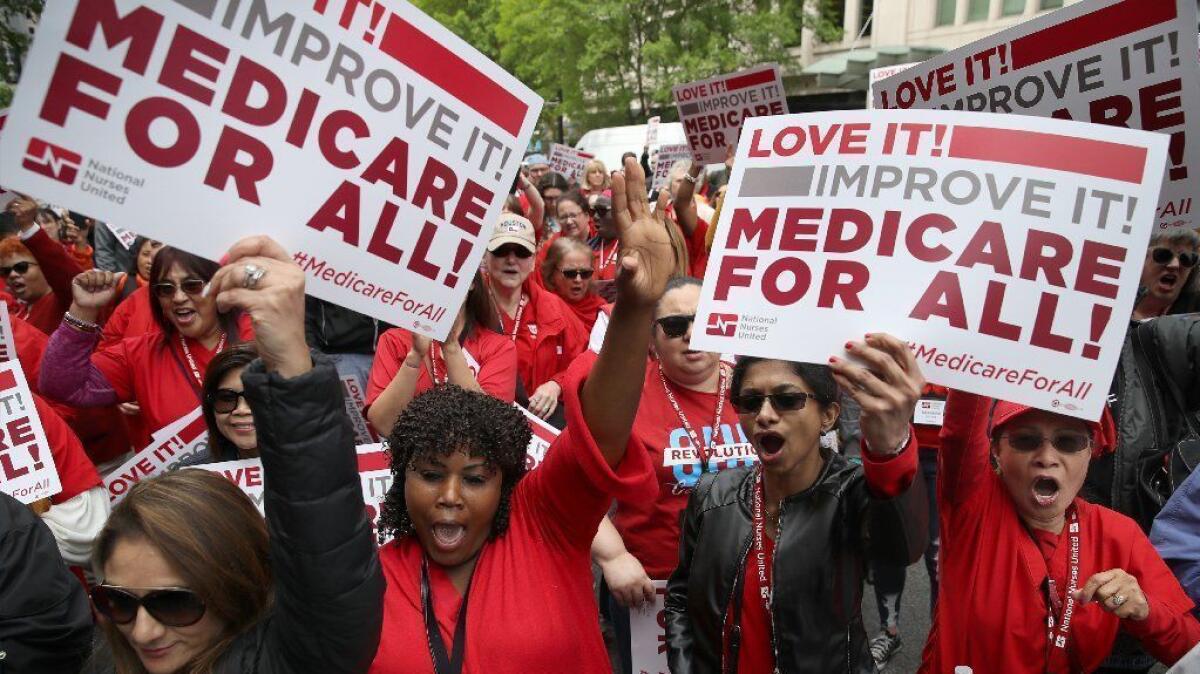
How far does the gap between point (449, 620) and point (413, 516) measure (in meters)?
0.29

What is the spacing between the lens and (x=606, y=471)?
6.18ft

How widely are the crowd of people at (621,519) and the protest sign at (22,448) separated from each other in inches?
3.8

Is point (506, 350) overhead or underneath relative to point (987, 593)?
overhead

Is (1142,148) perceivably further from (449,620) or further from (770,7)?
(770,7)

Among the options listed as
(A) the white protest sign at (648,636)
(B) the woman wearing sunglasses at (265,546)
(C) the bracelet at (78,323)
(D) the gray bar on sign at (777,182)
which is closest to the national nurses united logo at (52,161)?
(B) the woman wearing sunglasses at (265,546)

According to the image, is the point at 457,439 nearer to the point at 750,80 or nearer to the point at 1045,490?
the point at 1045,490

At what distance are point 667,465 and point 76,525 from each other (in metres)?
1.92

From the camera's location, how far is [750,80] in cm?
628

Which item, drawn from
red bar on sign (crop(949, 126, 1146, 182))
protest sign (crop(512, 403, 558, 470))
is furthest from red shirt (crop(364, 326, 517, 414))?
red bar on sign (crop(949, 126, 1146, 182))

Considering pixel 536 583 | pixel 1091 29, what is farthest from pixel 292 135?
pixel 1091 29

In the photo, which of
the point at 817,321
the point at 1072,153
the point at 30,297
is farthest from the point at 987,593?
the point at 30,297

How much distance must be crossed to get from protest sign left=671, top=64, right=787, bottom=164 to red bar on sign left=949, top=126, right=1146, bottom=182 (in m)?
4.10

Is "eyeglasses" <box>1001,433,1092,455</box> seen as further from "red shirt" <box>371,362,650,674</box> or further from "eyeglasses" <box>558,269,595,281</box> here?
"eyeglasses" <box>558,269,595,281</box>

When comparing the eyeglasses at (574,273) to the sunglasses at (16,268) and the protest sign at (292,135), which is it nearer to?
the sunglasses at (16,268)
